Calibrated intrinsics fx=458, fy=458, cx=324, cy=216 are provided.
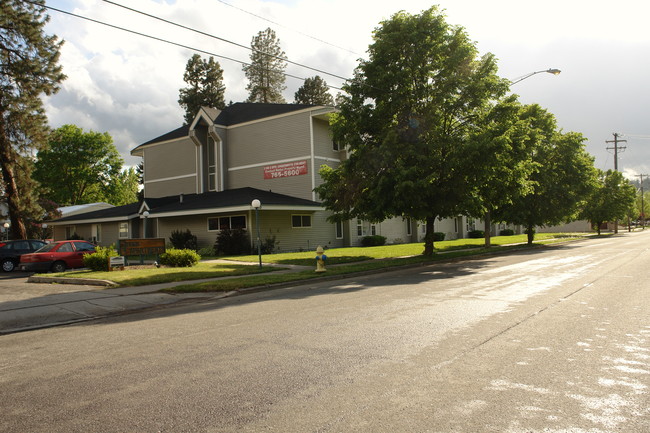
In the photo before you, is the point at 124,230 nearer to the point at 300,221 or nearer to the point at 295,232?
the point at 295,232

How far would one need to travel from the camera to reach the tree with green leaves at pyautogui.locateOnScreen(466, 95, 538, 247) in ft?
60.6

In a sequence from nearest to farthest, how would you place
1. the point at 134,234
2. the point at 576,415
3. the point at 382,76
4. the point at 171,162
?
the point at 576,415 → the point at 382,76 → the point at 134,234 → the point at 171,162

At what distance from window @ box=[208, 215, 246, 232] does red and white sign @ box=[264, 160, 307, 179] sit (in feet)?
16.9

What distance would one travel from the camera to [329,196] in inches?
867

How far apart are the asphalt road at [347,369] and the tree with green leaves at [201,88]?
182 ft

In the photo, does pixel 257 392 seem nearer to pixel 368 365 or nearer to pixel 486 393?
pixel 368 365

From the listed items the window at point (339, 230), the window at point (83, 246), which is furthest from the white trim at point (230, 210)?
the window at point (83, 246)

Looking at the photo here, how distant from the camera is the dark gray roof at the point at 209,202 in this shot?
2803 centimetres

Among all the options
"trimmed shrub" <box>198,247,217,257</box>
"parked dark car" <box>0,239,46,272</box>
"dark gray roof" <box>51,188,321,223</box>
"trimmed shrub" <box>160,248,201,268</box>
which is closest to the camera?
"trimmed shrub" <box>160,248,201,268</box>

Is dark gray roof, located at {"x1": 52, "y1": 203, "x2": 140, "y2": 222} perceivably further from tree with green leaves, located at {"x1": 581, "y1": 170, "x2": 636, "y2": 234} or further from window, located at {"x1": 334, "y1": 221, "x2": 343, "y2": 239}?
tree with green leaves, located at {"x1": 581, "y1": 170, "x2": 636, "y2": 234}

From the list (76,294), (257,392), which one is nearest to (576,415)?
(257,392)

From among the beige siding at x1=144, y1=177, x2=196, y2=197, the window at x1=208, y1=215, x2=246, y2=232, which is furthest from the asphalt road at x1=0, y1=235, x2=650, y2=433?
the beige siding at x1=144, y1=177, x2=196, y2=197

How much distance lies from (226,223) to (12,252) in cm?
1147

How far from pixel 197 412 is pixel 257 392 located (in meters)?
0.63
